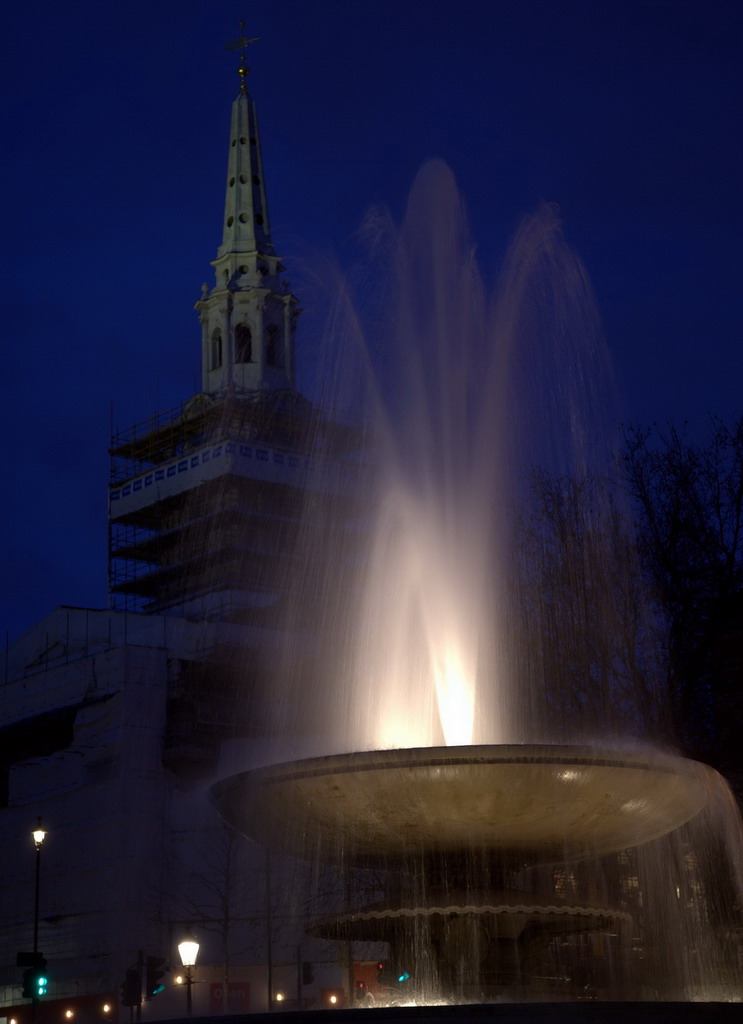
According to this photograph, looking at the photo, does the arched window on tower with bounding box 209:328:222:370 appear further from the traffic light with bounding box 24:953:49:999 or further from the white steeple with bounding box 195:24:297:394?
the traffic light with bounding box 24:953:49:999

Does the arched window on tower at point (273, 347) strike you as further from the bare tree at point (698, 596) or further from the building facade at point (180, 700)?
the bare tree at point (698, 596)

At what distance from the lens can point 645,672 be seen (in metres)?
20.7

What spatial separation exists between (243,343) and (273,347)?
142 centimetres

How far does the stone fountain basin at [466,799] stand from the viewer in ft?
37.3

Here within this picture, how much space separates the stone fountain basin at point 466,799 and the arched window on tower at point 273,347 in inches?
2013

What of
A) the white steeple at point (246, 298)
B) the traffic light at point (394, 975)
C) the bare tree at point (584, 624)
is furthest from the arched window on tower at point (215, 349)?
the traffic light at point (394, 975)

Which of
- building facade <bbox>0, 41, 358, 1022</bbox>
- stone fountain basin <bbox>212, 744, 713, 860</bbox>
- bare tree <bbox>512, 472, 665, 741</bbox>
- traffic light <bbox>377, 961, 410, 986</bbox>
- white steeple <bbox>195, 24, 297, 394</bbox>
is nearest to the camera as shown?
stone fountain basin <bbox>212, 744, 713, 860</bbox>

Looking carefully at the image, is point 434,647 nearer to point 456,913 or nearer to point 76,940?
point 456,913

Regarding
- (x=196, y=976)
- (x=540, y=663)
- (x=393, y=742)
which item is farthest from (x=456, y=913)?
(x=196, y=976)

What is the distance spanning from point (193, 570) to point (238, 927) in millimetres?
18637

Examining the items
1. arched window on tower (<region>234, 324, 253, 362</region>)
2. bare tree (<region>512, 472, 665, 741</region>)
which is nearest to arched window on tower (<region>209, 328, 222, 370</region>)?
arched window on tower (<region>234, 324, 253, 362</region>)

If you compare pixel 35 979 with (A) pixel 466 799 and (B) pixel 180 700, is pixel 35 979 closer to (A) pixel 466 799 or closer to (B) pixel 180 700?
(A) pixel 466 799

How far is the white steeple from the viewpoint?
2486 inches

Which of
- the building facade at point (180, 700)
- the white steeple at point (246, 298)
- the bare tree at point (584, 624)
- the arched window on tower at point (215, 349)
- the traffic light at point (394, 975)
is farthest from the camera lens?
the arched window on tower at point (215, 349)
